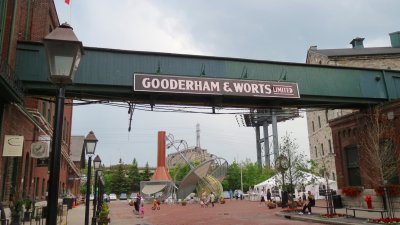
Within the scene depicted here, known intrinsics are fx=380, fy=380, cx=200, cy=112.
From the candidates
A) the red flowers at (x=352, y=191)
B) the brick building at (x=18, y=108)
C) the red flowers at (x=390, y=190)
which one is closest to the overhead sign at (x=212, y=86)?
the brick building at (x=18, y=108)

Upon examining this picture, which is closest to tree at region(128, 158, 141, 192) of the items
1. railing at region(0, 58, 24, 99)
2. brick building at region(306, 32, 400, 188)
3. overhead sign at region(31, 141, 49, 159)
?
brick building at region(306, 32, 400, 188)

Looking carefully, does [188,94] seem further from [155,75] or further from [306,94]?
[306,94]

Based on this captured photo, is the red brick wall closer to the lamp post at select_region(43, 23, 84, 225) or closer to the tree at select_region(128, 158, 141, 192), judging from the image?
the lamp post at select_region(43, 23, 84, 225)

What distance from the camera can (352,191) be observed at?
23984mm

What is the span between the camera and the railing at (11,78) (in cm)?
1274

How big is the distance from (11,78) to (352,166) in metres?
21.1

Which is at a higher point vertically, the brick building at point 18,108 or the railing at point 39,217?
the brick building at point 18,108

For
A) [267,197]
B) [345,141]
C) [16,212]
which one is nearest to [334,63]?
[267,197]

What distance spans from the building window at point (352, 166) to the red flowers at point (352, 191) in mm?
756

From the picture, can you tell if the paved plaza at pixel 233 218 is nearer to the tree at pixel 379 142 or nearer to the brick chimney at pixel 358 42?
the tree at pixel 379 142

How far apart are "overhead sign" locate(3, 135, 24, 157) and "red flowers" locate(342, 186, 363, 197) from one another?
63.1 feet

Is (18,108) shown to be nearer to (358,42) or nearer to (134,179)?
(358,42)

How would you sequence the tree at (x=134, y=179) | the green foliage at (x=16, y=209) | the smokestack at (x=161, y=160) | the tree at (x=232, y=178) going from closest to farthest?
the green foliage at (x=16, y=209)
the smokestack at (x=161, y=160)
the tree at (x=232, y=178)
the tree at (x=134, y=179)

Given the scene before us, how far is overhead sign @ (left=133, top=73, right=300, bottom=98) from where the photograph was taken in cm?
1720
